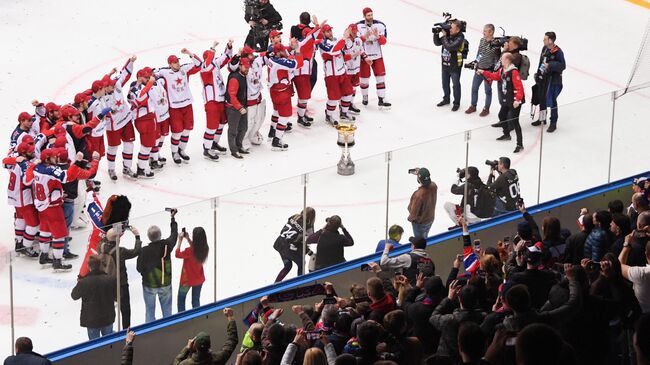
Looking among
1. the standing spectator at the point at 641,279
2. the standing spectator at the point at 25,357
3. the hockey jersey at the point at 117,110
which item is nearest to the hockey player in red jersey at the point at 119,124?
the hockey jersey at the point at 117,110

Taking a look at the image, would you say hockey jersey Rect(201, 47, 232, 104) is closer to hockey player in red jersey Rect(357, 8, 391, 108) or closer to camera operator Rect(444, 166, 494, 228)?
hockey player in red jersey Rect(357, 8, 391, 108)

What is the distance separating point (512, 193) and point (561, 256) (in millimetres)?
1875

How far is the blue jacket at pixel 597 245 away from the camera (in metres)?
9.19

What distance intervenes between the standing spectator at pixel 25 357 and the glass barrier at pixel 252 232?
1861 mm

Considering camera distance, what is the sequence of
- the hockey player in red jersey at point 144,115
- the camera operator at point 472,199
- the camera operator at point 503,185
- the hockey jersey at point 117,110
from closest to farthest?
the camera operator at point 472,199, the camera operator at point 503,185, the hockey jersey at point 117,110, the hockey player in red jersey at point 144,115

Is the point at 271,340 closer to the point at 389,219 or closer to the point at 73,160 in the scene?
the point at 389,219

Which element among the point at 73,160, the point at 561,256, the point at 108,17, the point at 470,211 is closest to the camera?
the point at 561,256

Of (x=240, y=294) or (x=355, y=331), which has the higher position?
(x=355, y=331)

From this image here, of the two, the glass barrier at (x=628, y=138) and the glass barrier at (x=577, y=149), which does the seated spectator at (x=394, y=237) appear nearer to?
the glass barrier at (x=577, y=149)

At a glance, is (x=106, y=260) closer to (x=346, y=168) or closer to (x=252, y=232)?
(x=252, y=232)

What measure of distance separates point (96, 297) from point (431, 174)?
2.84 meters

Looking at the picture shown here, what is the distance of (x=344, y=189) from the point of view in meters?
10.3

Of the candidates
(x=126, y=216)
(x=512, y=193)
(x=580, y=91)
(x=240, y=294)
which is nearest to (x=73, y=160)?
(x=126, y=216)

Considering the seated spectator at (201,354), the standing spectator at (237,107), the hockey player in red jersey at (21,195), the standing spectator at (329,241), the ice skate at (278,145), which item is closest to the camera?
the seated spectator at (201,354)
